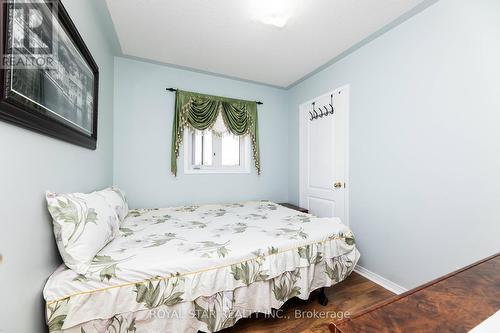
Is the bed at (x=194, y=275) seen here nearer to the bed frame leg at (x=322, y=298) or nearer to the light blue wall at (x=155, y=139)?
the bed frame leg at (x=322, y=298)

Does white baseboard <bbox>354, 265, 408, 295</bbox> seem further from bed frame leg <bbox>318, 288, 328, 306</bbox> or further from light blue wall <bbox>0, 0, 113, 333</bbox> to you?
light blue wall <bbox>0, 0, 113, 333</bbox>

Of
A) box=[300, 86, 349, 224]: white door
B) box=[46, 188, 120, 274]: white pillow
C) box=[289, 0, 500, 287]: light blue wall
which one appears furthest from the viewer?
box=[300, 86, 349, 224]: white door

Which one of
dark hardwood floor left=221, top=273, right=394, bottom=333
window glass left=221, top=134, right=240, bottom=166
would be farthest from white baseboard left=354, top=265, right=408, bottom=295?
window glass left=221, top=134, right=240, bottom=166

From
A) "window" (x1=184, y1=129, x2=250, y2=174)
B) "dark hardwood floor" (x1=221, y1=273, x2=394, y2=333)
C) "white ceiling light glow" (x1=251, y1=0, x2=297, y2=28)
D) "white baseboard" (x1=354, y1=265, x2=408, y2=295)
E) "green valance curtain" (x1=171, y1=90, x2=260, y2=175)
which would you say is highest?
"white ceiling light glow" (x1=251, y1=0, x2=297, y2=28)

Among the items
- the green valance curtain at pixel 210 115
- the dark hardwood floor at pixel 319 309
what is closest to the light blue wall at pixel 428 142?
the dark hardwood floor at pixel 319 309

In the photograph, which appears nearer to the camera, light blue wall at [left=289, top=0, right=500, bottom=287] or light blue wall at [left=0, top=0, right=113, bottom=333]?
light blue wall at [left=0, top=0, right=113, bottom=333]

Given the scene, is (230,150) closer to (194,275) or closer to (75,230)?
(194,275)

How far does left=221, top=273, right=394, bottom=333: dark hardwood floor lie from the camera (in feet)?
5.12

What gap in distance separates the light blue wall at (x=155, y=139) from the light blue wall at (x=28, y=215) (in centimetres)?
129

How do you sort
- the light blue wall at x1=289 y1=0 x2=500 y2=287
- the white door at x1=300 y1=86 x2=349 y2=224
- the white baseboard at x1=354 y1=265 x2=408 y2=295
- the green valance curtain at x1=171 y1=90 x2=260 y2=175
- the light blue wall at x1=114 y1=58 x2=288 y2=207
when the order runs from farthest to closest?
the green valance curtain at x1=171 y1=90 x2=260 y2=175
the light blue wall at x1=114 y1=58 x2=288 y2=207
the white door at x1=300 y1=86 x2=349 y2=224
the white baseboard at x1=354 y1=265 x2=408 y2=295
the light blue wall at x1=289 y1=0 x2=500 y2=287

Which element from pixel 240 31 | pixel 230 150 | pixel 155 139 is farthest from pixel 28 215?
pixel 230 150

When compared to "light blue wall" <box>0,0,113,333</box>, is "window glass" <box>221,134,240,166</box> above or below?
above

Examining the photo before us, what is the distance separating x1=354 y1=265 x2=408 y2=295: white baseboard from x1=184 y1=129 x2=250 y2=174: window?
2000 millimetres

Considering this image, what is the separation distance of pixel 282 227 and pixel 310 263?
387 mm
